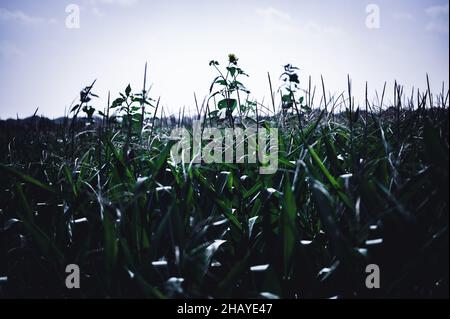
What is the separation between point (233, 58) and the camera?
2395 mm

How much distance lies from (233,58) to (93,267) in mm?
1995

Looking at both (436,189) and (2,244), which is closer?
(436,189)

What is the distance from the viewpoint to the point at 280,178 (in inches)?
41.5

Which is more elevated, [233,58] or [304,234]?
[233,58]

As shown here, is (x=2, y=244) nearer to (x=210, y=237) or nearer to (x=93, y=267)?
(x=93, y=267)

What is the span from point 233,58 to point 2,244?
1962mm
